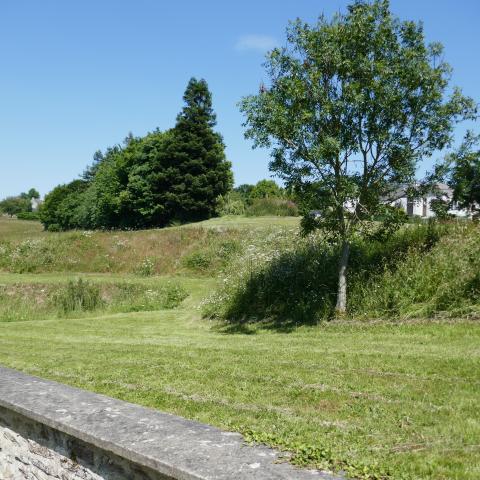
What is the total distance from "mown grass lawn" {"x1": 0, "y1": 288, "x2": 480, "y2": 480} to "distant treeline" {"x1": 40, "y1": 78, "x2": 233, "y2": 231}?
2975 centimetres

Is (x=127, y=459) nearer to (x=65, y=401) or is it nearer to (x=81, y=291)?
(x=65, y=401)

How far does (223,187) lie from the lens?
4266cm

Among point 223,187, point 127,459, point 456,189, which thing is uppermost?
point 223,187

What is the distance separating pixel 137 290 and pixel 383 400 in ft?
50.9

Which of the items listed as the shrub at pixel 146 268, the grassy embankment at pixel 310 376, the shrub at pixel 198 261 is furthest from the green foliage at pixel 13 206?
the grassy embankment at pixel 310 376

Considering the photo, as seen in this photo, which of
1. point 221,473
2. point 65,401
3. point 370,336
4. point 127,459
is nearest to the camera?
point 221,473

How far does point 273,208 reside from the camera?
35.4 m

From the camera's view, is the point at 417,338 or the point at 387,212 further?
the point at 387,212

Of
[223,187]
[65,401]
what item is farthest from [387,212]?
[223,187]

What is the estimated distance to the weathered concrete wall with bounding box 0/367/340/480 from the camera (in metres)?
2.63

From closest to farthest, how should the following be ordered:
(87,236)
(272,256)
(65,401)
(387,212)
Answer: (65,401)
(387,212)
(272,256)
(87,236)

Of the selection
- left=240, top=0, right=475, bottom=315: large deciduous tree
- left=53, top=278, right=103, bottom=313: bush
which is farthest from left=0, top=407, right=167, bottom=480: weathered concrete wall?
left=53, top=278, right=103, bottom=313: bush

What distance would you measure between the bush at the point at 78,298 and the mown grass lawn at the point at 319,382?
6.62 m

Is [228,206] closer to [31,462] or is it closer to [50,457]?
[31,462]
